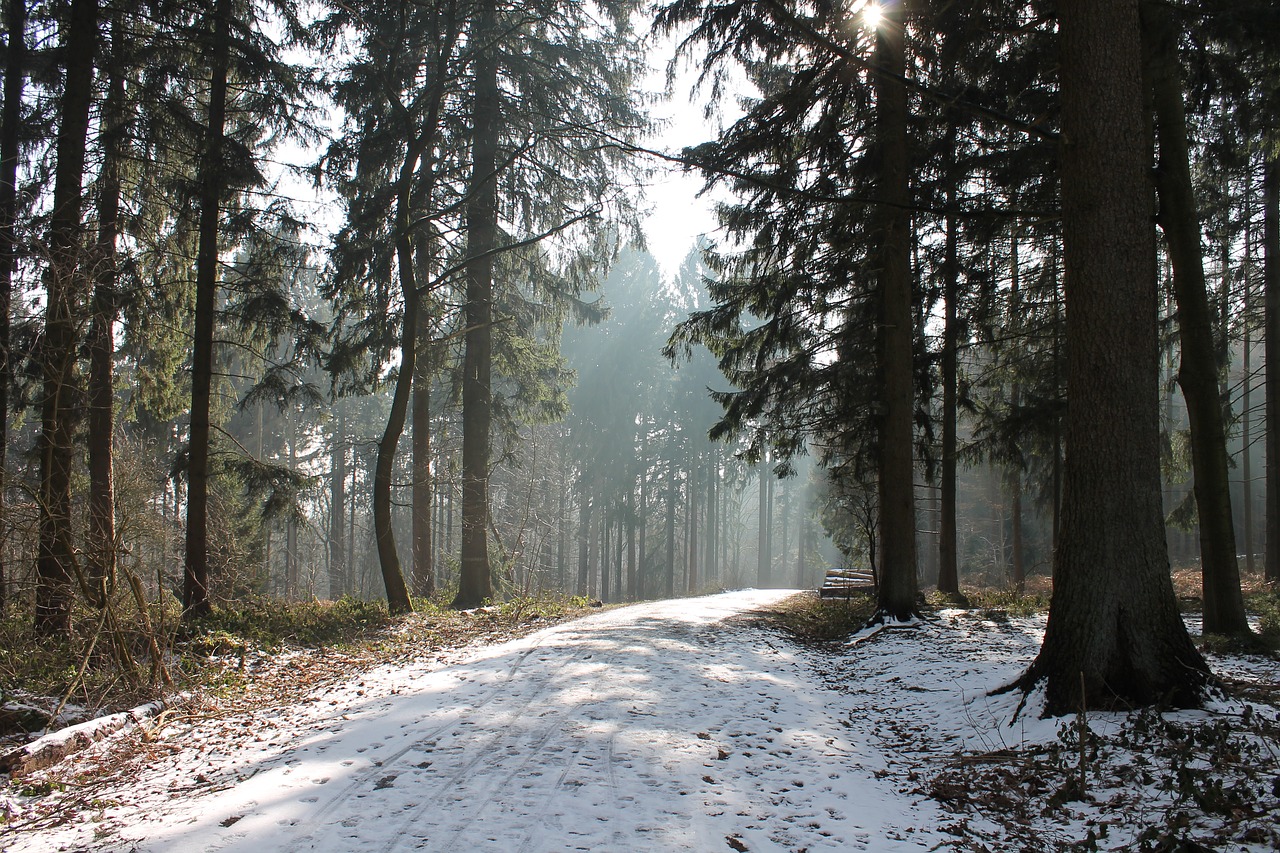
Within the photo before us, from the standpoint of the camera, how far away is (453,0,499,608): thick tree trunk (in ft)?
49.1

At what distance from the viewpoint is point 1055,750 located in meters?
4.35

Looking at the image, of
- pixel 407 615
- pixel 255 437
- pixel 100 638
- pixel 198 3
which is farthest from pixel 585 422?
pixel 100 638

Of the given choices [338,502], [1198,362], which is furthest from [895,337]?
[338,502]

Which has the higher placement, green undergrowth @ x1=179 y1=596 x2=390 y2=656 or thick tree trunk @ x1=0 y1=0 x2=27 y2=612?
thick tree trunk @ x1=0 y1=0 x2=27 y2=612

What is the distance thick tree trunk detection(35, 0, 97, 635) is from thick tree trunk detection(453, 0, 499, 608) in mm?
6581

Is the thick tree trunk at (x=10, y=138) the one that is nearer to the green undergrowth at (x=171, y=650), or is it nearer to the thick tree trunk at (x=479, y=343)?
the green undergrowth at (x=171, y=650)

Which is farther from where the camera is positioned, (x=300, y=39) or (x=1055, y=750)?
(x=300, y=39)

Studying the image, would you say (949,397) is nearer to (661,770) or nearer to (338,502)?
(661,770)

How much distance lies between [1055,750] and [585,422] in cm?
3440

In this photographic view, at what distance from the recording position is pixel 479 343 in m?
16.1

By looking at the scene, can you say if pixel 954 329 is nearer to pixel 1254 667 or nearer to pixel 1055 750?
pixel 1254 667

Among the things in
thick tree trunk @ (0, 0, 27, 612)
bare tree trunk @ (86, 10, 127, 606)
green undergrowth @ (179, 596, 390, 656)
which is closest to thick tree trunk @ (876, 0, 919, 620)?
green undergrowth @ (179, 596, 390, 656)

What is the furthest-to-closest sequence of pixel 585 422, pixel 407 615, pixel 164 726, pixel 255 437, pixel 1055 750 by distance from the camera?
1. pixel 585 422
2. pixel 255 437
3. pixel 407 615
4. pixel 164 726
5. pixel 1055 750

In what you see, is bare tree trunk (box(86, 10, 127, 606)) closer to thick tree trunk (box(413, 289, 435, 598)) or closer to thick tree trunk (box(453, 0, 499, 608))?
thick tree trunk (box(413, 289, 435, 598))
